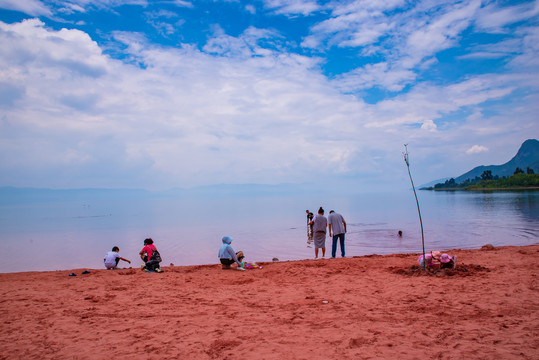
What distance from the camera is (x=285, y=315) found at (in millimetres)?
6645

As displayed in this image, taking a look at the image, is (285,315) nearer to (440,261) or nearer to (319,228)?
(440,261)

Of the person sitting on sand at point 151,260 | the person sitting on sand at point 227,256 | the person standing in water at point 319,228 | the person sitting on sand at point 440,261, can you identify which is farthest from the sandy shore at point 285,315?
the person standing in water at point 319,228

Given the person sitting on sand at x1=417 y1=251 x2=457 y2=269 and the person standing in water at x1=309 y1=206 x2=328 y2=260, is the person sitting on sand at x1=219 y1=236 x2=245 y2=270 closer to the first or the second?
the person standing in water at x1=309 y1=206 x2=328 y2=260

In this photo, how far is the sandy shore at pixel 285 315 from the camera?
16.5 feet

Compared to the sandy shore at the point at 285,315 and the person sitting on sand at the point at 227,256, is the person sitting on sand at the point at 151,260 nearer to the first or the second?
the sandy shore at the point at 285,315

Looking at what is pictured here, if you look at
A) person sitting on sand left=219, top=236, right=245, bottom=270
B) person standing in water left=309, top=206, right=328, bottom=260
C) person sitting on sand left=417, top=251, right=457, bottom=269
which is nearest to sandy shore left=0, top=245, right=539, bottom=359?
person sitting on sand left=417, top=251, right=457, bottom=269

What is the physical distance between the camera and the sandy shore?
198 inches

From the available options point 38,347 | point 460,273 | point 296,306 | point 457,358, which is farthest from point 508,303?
point 38,347

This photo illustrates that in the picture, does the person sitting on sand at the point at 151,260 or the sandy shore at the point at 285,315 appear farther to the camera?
the person sitting on sand at the point at 151,260

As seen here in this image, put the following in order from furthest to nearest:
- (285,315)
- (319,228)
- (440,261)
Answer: (319,228), (440,261), (285,315)

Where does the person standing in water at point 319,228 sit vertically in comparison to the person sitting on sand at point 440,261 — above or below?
above

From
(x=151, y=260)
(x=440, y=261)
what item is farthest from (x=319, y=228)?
(x=151, y=260)

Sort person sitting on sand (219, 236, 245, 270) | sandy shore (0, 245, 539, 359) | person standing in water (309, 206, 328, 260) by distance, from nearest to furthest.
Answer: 1. sandy shore (0, 245, 539, 359)
2. person sitting on sand (219, 236, 245, 270)
3. person standing in water (309, 206, 328, 260)

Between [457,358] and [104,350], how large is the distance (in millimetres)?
5392
